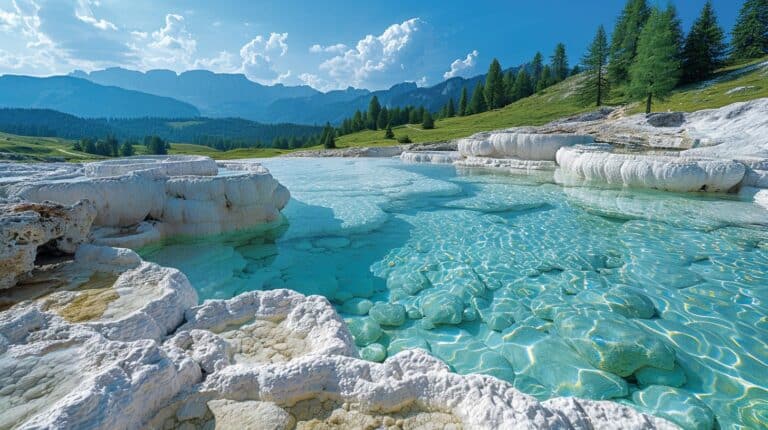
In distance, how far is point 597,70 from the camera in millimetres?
45875

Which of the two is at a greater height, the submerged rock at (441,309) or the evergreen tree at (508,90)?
the evergreen tree at (508,90)

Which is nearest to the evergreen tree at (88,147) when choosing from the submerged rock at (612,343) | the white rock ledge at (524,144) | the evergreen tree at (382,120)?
the evergreen tree at (382,120)

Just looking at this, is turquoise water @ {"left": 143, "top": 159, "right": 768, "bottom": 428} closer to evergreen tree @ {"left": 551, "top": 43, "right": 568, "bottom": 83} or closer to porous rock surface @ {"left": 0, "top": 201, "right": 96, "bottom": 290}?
porous rock surface @ {"left": 0, "top": 201, "right": 96, "bottom": 290}

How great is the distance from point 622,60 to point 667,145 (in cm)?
3470

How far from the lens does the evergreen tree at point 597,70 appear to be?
4478 centimetres

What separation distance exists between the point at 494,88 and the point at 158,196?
59.6 metres

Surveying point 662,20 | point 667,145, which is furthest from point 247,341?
point 662,20

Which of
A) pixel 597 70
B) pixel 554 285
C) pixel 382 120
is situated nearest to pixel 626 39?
pixel 597 70

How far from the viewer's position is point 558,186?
14.1 meters

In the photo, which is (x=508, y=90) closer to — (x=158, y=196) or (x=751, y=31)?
(x=751, y=31)

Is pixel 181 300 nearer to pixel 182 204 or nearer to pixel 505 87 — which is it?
pixel 182 204

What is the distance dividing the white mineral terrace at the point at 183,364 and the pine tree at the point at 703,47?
52.4 m

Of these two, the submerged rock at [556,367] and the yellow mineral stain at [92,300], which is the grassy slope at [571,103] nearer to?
the submerged rock at [556,367]

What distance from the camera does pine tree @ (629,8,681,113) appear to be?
96.3 ft
